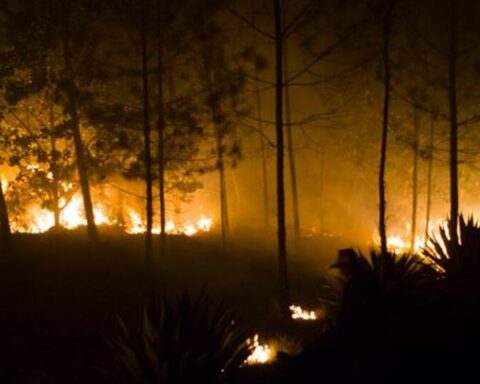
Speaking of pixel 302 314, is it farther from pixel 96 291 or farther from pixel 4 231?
pixel 4 231

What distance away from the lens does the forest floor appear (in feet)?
27.6

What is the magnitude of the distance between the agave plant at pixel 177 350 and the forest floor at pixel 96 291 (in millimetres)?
420

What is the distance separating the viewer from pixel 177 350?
636cm

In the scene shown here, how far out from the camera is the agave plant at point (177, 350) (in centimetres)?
630

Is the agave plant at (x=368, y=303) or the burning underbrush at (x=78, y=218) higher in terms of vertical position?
the burning underbrush at (x=78, y=218)

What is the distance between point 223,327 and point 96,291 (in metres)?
5.65

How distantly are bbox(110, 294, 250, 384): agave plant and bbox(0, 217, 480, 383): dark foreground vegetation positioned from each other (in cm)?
1

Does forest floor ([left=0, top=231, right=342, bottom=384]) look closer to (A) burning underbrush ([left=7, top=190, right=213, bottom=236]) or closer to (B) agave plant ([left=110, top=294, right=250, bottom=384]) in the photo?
(B) agave plant ([left=110, top=294, right=250, bottom=384])

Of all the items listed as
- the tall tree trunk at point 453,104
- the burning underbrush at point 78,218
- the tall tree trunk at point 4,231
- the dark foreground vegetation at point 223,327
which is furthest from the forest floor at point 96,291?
the tall tree trunk at point 453,104

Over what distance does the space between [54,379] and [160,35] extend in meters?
9.07

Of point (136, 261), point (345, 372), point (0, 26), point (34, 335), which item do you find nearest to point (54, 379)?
point (34, 335)

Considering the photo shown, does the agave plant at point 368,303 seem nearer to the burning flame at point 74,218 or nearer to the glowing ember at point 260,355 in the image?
the glowing ember at point 260,355

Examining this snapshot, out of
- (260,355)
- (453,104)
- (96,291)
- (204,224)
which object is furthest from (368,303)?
(204,224)

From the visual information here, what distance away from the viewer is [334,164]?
37.0 meters
